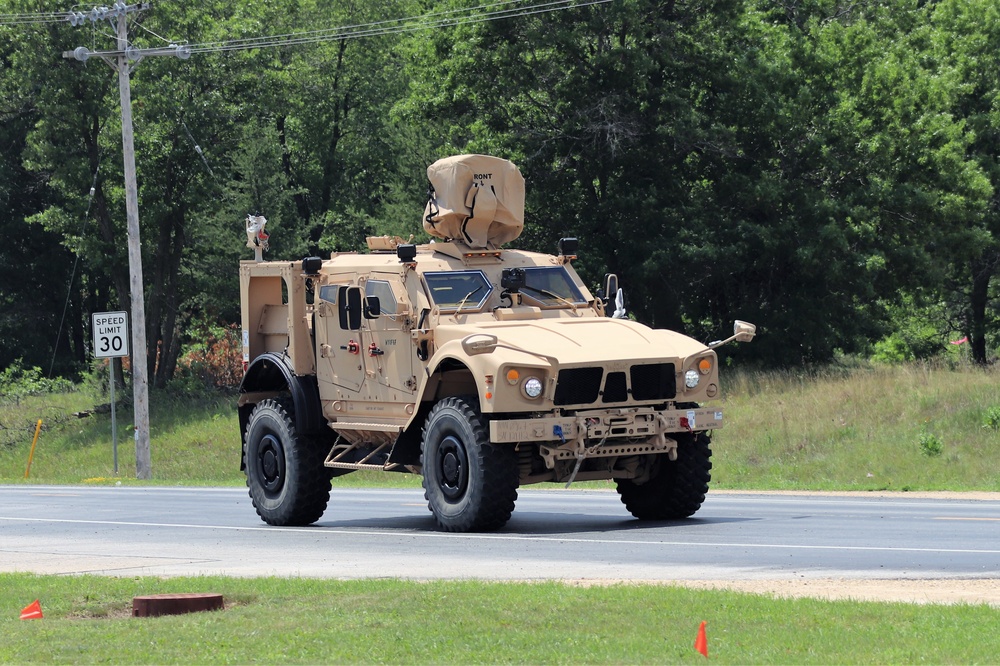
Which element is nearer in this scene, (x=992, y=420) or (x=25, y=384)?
(x=992, y=420)

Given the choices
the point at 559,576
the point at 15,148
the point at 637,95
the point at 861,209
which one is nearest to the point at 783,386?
the point at 861,209

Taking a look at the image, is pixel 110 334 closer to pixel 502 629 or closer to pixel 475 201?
pixel 475 201

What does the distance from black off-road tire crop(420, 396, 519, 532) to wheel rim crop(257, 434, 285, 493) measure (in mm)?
2817

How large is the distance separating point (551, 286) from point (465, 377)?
190cm

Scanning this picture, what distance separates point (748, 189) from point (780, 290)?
3139mm

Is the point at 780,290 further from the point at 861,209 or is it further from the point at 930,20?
the point at 930,20

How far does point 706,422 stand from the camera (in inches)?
624

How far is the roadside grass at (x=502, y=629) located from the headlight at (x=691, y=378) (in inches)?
195

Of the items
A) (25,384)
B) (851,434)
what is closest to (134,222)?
(851,434)

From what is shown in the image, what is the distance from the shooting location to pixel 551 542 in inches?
591

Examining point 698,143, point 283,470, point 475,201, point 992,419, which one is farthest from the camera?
point 698,143

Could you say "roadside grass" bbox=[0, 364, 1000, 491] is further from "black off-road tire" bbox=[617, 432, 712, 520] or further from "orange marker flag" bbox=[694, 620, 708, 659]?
"orange marker flag" bbox=[694, 620, 708, 659]

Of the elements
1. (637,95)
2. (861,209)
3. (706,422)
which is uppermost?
(637,95)

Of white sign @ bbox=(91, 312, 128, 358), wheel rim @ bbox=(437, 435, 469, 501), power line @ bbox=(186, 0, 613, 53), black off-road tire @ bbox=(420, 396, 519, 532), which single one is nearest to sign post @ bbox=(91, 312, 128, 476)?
white sign @ bbox=(91, 312, 128, 358)
